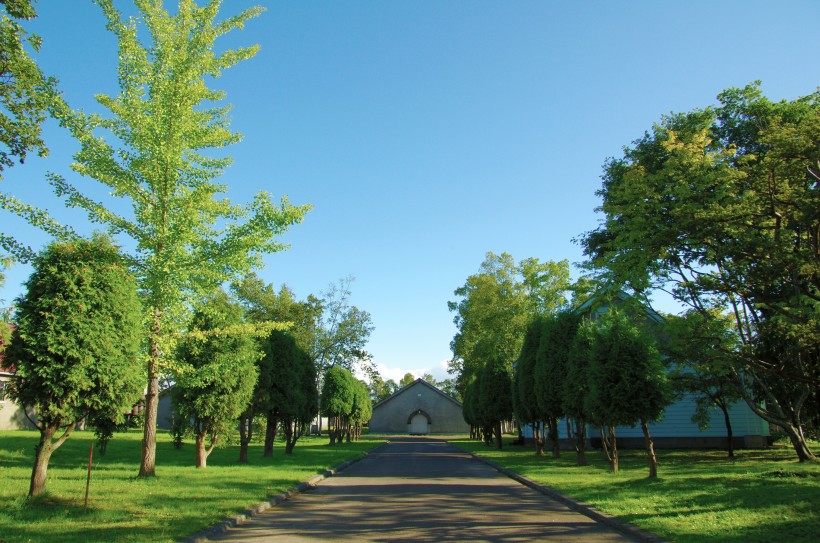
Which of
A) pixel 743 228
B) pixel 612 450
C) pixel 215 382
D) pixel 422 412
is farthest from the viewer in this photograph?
pixel 422 412

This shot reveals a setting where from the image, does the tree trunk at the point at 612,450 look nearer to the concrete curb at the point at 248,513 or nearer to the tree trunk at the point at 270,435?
the concrete curb at the point at 248,513

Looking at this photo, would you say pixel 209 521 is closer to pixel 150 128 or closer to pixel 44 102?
pixel 44 102

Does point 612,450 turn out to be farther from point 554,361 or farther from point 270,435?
point 270,435

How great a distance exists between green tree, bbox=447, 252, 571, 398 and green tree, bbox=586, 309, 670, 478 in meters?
21.4

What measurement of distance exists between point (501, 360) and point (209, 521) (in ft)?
117

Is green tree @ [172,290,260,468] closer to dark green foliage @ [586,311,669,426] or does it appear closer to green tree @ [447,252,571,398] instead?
dark green foliage @ [586,311,669,426]

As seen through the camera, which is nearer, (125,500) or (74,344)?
(74,344)

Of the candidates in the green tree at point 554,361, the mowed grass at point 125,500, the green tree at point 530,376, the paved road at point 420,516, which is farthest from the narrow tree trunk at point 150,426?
the green tree at point 530,376

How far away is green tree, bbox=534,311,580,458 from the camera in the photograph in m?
25.6

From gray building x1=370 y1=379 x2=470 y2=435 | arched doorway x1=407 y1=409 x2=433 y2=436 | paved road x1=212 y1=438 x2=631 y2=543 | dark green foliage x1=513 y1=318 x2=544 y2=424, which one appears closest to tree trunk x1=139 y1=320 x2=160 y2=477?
paved road x1=212 y1=438 x2=631 y2=543

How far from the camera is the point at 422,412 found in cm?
8456

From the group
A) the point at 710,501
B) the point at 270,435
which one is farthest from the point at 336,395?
the point at 710,501

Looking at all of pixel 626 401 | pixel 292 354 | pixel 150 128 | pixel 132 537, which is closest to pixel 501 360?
pixel 292 354

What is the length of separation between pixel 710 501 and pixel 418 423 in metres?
76.0
